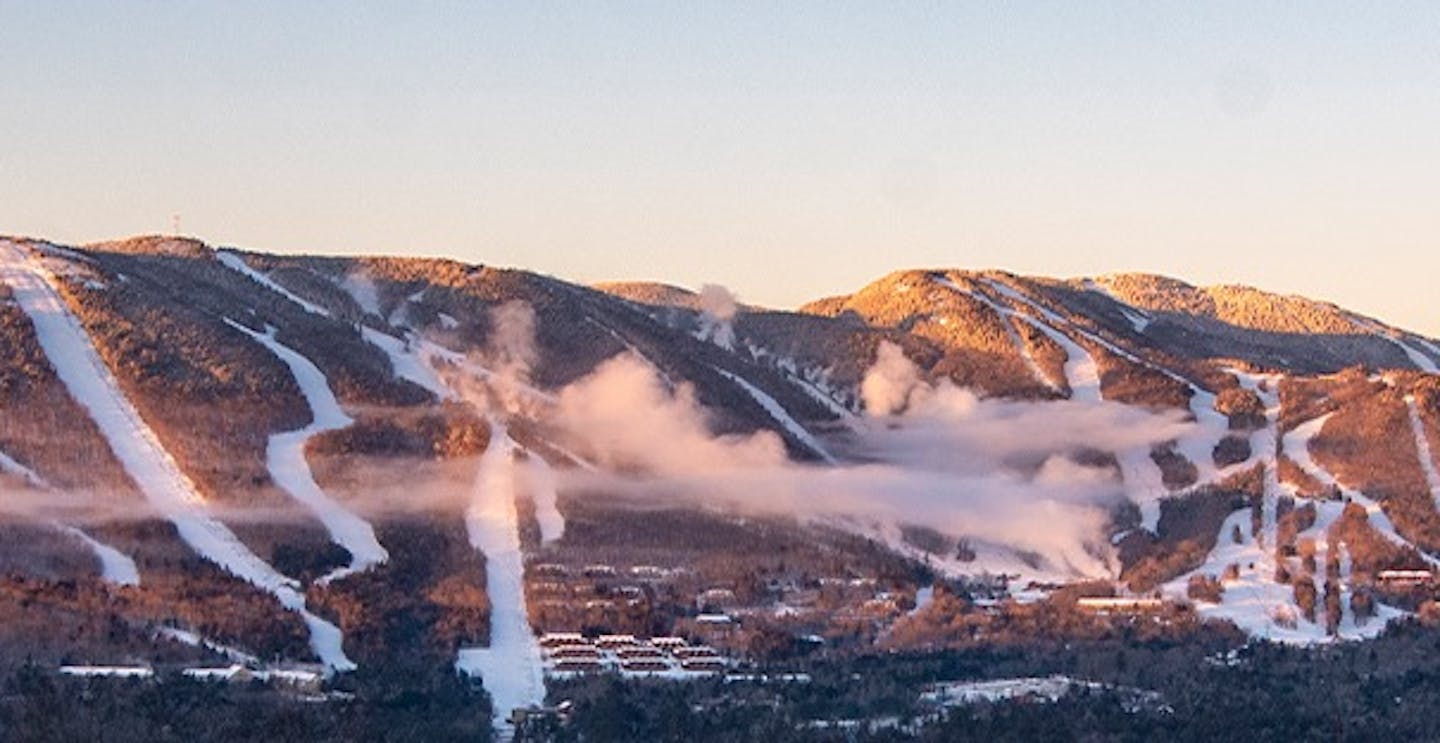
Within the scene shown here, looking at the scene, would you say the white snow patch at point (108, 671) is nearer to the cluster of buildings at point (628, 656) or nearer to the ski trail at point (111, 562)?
the ski trail at point (111, 562)

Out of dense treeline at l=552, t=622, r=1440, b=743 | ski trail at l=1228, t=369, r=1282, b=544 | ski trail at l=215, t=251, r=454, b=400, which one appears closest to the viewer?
dense treeline at l=552, t=622, r=1440, b=743

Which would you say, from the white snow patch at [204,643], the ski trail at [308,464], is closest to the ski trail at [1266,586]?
the ski trail at [308,464]

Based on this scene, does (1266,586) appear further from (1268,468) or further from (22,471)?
(22,471)

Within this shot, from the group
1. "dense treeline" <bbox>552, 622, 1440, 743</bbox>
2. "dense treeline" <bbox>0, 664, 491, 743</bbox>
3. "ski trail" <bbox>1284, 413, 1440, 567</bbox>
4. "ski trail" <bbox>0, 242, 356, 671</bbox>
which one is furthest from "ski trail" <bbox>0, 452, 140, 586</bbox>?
"ski trail" <bbox>1284, 413, 1440, 567</bbox>

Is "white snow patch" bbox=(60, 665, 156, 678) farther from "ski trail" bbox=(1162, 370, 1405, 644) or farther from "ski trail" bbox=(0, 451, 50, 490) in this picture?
"ski trail" bbox=(1162, 370, 1405, 644)

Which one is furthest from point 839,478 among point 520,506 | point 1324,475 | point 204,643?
point 204,643
